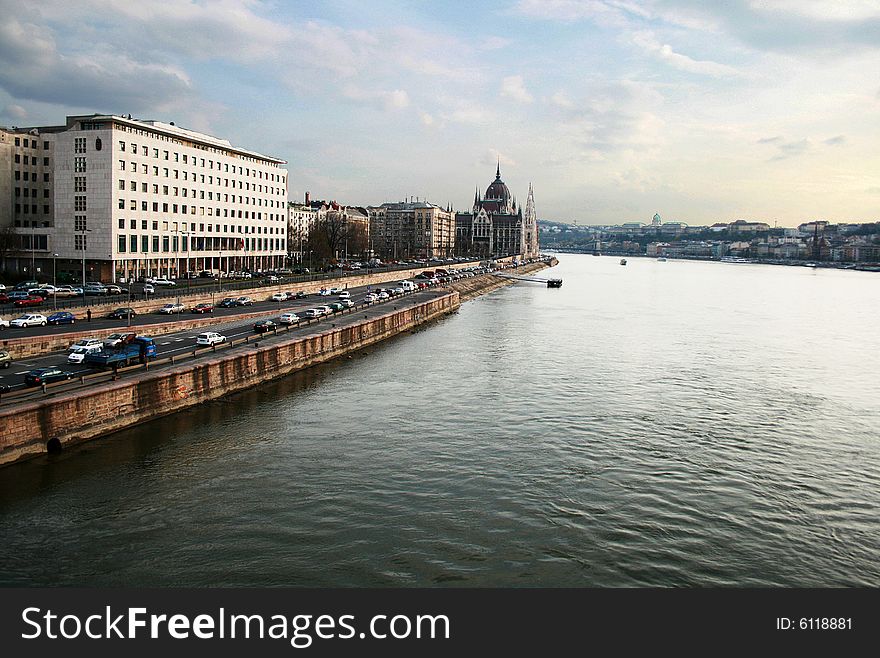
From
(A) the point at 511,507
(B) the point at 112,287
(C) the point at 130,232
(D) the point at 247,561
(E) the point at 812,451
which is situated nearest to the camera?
(D) the point at 247,561

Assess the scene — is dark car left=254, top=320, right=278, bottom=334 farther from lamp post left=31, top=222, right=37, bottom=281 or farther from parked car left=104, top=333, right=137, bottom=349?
lamp post left=31, top=222, right=37, bottom=281

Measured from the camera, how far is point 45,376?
24.5 m

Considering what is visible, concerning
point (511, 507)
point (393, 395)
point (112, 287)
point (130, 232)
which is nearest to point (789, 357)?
point (393, 395)

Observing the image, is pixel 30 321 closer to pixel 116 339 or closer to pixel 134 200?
pixel 116 339

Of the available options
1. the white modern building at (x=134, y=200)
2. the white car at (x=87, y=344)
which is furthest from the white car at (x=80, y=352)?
the white modern building at (x=134, y=200)

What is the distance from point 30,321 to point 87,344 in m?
6.30

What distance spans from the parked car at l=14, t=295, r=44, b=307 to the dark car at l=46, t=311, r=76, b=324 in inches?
165

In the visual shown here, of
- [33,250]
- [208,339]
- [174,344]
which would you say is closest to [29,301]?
[174,344]

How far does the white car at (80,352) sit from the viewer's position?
29.0 meters

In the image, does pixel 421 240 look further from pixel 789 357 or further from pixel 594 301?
pixel 789 357

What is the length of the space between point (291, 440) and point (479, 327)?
3760cm

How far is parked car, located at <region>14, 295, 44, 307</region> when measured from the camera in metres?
40.9

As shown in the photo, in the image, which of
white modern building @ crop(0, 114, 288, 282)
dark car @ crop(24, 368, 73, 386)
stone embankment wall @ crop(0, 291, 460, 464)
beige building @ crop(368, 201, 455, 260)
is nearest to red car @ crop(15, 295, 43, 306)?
white modern building @ crop(0, 114, 288, 282)

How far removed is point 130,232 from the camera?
61531 mm
